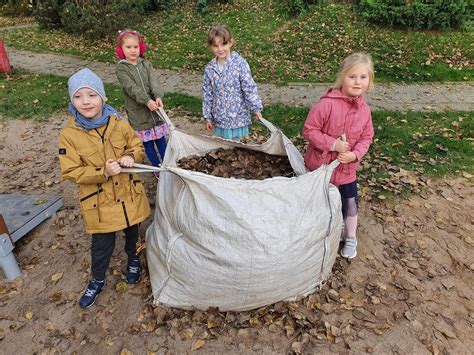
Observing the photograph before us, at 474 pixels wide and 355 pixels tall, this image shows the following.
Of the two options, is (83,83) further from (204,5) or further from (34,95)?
(204,5)

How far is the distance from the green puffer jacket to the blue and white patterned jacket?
50 cm

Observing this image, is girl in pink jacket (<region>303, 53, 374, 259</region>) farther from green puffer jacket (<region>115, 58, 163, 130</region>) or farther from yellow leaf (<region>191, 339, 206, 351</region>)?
green puffer jacket (<region>115, 58, 163, 130</region>)

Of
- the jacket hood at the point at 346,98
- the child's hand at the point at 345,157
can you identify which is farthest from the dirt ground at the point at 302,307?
the jacket hood at the point at 346,98

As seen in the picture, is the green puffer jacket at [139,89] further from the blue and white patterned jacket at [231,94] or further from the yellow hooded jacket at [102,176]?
the yellow hooded jacket at [102,176]

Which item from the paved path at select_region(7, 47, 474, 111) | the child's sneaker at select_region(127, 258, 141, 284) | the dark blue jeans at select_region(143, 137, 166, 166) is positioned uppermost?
the dark blue jeans at select_region(143, 137, 166, 166)

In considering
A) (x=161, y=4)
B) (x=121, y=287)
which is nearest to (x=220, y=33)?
(x=121, y=287)

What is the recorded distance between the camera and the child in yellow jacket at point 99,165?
2.37m

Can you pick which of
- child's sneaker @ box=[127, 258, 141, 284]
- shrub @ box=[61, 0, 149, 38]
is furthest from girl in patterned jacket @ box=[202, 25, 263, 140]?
shrub @ box=[61, 0, 149, 38]

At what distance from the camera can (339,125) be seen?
2.75 meters

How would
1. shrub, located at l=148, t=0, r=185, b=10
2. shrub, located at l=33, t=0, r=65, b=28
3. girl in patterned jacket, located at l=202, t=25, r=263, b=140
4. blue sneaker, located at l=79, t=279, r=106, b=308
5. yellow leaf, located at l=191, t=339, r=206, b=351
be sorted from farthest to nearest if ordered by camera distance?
1. shrub, located at l=148, t=0, r=185, b=10
2. shrub, located at l=33, t=0, r=65, b=28
3. girl in patterned jacket, located at l=202, t=25, r=263, b=140
4. blue sneaker, located at l=79, t=279, r=106, b=308
5. yellow leaf, located at l=191, t=339, r=206, b=351

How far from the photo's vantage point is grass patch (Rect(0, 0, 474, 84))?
734 cm

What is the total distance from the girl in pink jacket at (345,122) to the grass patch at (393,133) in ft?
4.43

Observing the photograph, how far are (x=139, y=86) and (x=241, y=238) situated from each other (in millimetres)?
1975

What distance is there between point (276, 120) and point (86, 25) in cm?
748
